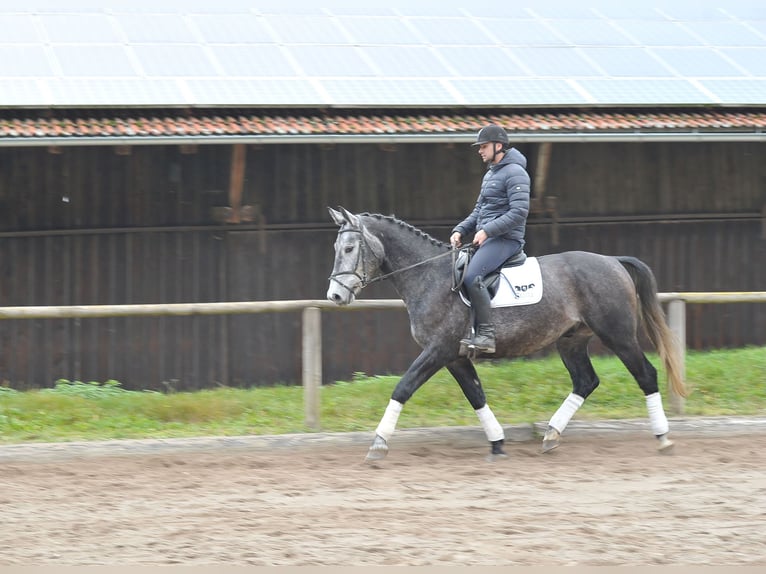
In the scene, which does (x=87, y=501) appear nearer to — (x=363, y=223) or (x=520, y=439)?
(x=363, y=223)

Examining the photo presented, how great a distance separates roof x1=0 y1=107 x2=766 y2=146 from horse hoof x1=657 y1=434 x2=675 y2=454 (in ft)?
13.0

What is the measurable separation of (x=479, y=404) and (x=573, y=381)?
88 centimetres

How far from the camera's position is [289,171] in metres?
12.0

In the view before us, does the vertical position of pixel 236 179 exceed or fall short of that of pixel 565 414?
it exceeds it

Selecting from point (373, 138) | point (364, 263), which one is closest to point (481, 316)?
point (364, 263)

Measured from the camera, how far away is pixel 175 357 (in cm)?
1184
